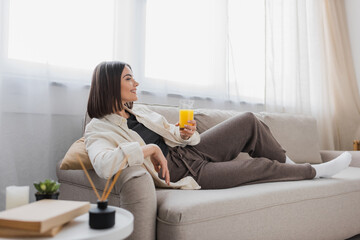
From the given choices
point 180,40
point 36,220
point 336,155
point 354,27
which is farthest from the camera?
point 354,27

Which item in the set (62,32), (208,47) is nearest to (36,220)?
(62,32)

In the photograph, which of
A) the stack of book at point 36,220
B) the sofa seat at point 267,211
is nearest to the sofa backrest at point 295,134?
the sofa seat at point 267,211

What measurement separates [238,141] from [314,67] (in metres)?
2.08

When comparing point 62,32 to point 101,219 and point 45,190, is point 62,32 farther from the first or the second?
point 101,219

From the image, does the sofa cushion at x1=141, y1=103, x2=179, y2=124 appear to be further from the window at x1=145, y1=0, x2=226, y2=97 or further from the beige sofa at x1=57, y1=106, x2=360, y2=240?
the window at x1=145, y1=0, x2=226, y2=97

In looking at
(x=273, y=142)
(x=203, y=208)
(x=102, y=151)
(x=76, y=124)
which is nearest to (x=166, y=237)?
(x=203, y=208)

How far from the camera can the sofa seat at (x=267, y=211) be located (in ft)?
3.72

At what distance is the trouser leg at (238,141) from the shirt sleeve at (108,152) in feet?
1.96

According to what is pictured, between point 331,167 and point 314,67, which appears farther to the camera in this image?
point 314,67

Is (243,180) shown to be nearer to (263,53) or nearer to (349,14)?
(263,53)

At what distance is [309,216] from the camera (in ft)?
4.97

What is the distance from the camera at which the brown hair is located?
1.54m

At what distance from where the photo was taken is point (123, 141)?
4.63ft

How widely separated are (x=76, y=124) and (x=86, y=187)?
623 mm
